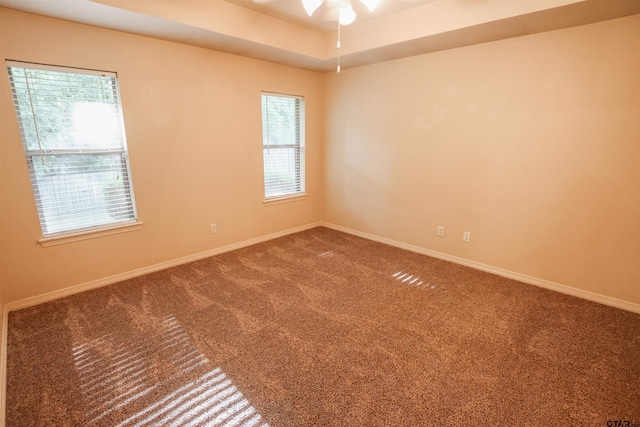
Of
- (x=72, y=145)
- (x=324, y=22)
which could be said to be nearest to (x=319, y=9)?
(x=324, y=22)

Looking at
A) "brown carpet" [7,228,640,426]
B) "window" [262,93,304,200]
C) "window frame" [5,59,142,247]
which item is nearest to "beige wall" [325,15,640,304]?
"brown carpet" [7,228,640,426]

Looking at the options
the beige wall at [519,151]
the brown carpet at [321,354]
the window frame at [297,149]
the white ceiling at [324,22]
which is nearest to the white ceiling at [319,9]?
the white ceiling at [324,22]

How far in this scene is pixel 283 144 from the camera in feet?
13.5

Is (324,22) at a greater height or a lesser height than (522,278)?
greater

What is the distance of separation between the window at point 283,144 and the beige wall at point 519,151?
84 centimetres

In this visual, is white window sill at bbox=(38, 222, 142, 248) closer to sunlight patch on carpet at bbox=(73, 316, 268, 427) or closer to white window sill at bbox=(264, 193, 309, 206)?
sunlight patch on carpet at bbox=(73, 316, 268, 427)

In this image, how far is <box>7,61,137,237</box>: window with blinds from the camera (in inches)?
90.7

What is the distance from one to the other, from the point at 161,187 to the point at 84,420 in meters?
2.10

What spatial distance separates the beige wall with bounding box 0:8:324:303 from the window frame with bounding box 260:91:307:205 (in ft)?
0.26

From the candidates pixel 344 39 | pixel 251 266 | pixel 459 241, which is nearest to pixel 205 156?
pixel 251 266

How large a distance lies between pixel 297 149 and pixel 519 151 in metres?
2.72

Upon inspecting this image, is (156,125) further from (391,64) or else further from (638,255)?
(638,255)

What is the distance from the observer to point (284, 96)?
155 inches

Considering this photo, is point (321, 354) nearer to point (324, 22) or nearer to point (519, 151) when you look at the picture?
point (519, 151)
